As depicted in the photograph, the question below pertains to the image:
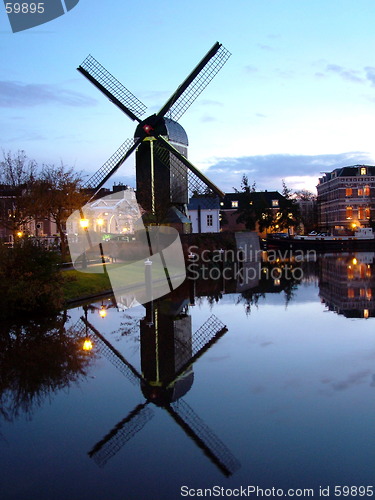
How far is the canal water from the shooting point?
7.65m

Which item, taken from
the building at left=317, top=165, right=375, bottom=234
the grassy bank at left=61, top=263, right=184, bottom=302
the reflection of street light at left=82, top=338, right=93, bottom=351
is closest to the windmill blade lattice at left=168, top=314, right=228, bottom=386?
the reflection of street light at left=82, top=338, right=93, bottom=351

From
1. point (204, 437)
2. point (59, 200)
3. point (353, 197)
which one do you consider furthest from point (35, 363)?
point (353, 197)

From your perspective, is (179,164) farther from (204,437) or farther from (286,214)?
(286,214)

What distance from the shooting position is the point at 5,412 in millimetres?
10641

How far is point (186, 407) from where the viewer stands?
34.9 ft

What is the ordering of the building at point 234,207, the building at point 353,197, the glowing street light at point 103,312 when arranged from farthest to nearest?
the building at point 353,197
the building at point 234,207
the glowing street light at point 103,312

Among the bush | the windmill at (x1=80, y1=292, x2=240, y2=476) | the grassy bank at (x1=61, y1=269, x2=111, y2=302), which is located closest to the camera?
the windmill at (x1=80, y1=292, x2=240, y2=476)

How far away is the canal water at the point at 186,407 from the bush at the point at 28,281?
1.15 metres

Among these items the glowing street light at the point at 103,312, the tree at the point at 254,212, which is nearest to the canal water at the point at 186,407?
the glowing street light at the point at 103,312

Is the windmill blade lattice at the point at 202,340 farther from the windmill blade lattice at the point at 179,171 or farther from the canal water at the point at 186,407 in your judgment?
the windmill blade lattice at the point at 179,171

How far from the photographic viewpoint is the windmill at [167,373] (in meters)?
8.80

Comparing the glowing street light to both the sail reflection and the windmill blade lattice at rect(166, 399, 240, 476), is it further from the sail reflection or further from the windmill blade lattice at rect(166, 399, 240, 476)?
the windmill blade lattice at rect(166, 399, 240, 476)

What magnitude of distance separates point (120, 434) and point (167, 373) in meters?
3.82

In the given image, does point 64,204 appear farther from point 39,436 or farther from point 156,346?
point 39,436
